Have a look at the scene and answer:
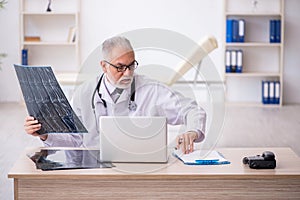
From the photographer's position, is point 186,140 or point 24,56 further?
point 24,56

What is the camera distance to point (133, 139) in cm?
277

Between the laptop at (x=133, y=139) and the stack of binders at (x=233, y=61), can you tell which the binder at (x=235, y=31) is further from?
the laptop at (x=133, y=139)

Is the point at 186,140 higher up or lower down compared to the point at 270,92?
lower down

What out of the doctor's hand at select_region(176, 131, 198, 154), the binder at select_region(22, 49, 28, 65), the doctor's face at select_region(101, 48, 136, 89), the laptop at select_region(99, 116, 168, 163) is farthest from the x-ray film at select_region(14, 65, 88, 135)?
the binder at select_region(22, 49, 28, 65)

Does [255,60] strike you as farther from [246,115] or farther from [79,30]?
[79,30]

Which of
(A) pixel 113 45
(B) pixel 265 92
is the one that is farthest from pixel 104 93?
(B) pixel 265 92

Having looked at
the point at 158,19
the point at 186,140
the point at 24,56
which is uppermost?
the point at 158,19

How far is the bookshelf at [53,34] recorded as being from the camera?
789 cm

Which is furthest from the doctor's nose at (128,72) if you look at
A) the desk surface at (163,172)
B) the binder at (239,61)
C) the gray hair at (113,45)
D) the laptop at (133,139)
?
the binder at (239,61)

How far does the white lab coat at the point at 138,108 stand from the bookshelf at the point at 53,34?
4770 millimetres

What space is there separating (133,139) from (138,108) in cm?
30

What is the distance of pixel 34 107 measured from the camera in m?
2.81

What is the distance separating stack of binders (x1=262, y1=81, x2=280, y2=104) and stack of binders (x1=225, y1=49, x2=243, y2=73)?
35 cm

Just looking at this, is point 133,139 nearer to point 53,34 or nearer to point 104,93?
point 104,93
